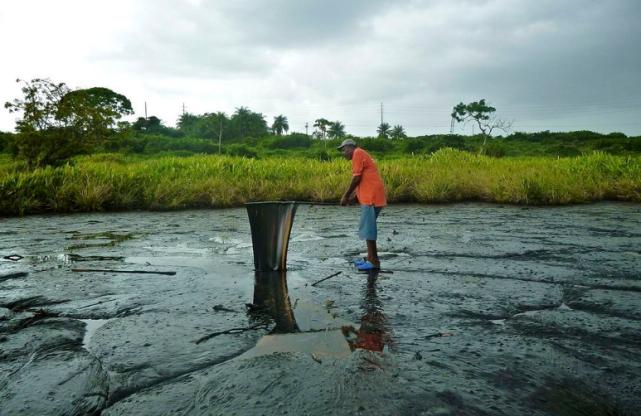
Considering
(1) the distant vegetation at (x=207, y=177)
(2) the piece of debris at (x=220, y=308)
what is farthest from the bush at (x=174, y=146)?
(2) the piece of debris at (x=220, y=308)

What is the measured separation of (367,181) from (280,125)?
70.5 m

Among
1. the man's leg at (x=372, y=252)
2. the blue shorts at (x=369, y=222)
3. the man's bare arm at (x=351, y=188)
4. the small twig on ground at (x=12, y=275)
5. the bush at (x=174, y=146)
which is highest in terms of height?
the bush at (x=174, y=146)

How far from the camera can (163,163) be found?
1511 cm

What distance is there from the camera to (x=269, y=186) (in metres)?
12.6

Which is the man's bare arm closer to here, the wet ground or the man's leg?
the man's leg

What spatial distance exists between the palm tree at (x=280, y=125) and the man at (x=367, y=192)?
229 ft

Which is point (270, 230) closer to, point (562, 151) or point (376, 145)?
point (562, 151)

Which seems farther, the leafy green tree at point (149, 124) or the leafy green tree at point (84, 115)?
the leafy green tree at point (149, 124)

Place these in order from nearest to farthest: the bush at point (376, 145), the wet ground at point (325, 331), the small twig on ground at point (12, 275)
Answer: the wet ground at point (325, 331), the small twig on ground at point (12, 275), the bush at point (376, 145)

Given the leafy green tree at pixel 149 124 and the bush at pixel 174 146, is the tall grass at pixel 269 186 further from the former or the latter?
the leafy green tree at pixel 149 124

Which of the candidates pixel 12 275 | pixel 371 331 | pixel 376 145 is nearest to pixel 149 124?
pixel 376 145

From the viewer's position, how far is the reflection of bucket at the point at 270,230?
4387 mm

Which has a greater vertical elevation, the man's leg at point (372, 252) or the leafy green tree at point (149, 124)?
the leafy green tree at point (149, 124)

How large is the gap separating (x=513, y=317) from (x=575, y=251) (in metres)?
2.98
